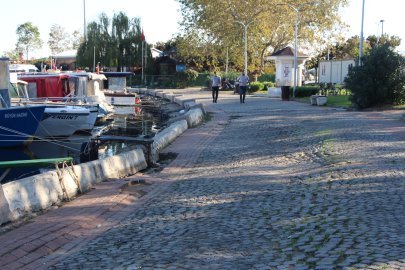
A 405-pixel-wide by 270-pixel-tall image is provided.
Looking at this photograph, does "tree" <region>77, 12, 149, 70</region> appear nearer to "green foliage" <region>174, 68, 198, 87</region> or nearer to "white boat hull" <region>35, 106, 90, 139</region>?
"green foliage" <region>174, 68, 198, 87</region>

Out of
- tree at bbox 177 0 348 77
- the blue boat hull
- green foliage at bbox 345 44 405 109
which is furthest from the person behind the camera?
tree at bbox 177 0 348 77

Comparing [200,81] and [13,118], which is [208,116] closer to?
[13,118]

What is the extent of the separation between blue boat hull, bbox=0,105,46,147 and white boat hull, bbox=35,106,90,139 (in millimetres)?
1573

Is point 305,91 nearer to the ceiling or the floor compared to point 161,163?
nearer to the ceiling

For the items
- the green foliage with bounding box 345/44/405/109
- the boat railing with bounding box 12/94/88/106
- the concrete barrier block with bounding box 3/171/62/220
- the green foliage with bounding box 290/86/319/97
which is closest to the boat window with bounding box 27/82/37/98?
the boat railing with bounding box 12/94/88/106

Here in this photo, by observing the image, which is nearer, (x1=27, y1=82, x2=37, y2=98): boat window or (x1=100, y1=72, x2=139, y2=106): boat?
(x1=27, y1=82, x2=37, y2=98): boat window

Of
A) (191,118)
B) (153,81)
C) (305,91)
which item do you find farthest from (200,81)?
(191,118)

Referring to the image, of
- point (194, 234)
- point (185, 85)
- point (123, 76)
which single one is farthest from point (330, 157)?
point (185, 85)

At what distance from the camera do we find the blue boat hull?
50.4 ft

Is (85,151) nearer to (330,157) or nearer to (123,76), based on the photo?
(330,157)

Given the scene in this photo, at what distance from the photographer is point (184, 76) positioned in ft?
169

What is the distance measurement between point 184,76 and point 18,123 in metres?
36.9

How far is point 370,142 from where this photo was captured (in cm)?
1040

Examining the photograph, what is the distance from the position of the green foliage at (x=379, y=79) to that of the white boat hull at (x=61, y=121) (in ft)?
44.6
